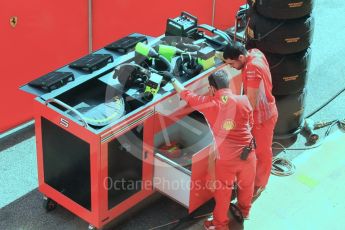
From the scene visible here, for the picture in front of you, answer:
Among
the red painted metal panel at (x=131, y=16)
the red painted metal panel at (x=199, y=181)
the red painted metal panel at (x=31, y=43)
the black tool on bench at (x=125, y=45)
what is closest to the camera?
the red painted metal panel at (x=199, y=181)

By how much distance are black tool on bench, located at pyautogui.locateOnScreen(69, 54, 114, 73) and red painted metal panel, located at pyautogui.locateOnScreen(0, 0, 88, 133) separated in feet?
2.94

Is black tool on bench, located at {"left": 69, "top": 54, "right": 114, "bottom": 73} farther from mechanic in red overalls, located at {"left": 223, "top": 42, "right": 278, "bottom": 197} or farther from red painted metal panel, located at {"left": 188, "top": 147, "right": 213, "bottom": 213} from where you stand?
red painted metal panel, located at {"left": 188, "top": 147, "right": 213, "bottom": 213}

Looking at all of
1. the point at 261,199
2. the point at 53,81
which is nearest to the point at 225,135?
the point at 261,199

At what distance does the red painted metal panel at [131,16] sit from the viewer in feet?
21.7

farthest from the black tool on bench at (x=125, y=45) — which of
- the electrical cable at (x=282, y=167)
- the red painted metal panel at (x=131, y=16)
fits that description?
the electrical cable at (x=282, y=167)

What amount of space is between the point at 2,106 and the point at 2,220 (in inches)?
51.8

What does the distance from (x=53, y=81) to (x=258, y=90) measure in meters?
1.63

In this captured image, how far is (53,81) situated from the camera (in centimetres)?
503

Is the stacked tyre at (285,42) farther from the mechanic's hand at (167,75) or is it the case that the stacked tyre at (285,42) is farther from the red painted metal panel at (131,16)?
the red painted metal panel at (131,16)

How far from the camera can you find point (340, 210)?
218 inches

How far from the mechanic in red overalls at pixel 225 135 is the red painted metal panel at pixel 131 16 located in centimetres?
186

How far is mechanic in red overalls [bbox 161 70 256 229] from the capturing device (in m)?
4.82

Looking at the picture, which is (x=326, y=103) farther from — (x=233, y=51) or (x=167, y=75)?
(x=167, y=75)

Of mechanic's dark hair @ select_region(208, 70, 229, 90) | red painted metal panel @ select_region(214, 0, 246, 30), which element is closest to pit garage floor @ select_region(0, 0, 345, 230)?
mechanic's dark hair @ select_region(208, 70, 229, 90)
